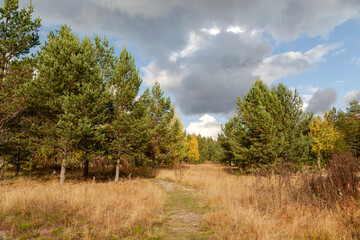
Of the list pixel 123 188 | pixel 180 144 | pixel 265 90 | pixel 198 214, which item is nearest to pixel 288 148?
pixel 265 90

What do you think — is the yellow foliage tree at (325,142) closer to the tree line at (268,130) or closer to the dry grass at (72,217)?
the tree line at (268,130)

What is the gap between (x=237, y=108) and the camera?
18.3 m

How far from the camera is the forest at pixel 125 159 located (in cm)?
486

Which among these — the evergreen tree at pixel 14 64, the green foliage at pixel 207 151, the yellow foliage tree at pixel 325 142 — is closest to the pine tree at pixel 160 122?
the evergreen tree at pixel 14 64

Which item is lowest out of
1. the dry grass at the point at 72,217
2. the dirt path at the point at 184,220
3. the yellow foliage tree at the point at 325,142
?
the dirt path at the point at 184,220

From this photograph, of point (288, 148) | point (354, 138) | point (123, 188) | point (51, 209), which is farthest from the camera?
point (354, 138)

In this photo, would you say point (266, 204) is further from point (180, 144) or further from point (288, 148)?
point (180, 144)

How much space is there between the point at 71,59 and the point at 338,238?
45.1 feet

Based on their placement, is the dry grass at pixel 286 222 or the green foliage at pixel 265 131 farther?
the green foliage at pixel 265 131

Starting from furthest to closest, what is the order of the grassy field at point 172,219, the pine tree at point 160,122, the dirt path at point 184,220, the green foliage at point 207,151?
the green foliage at point 207,151, the pine tree at point 160,122, the dirt path at point 184,220, the grassy field at point 172,219

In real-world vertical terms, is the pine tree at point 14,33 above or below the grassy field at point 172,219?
above

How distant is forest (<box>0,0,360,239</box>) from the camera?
4.86m

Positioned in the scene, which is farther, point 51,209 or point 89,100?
point 89,100

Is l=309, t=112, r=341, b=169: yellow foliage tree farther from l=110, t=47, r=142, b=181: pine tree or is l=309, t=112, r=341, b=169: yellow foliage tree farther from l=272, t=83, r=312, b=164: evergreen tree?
l=110, t=47, r=142, b=181: pine tree
